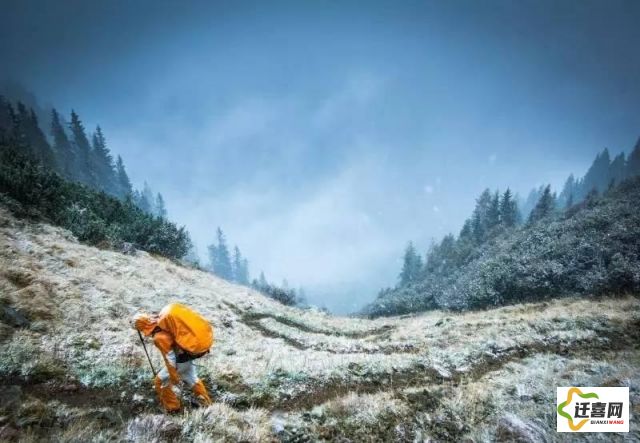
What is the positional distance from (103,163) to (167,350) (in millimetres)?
101499

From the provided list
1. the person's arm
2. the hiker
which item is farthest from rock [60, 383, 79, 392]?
the person's arm

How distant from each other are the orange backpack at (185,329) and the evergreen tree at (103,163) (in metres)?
92.6

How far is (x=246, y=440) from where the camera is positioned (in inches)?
243

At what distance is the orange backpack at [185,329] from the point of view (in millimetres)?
6387

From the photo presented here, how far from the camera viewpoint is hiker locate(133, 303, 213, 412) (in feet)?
21.1

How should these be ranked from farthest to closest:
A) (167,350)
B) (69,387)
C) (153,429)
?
(69,387), (167,350), (153,429)

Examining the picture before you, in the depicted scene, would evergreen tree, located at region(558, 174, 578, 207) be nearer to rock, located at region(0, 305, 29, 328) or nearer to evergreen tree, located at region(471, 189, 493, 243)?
evergreen tree, located at region(471, 189, 493, 243)

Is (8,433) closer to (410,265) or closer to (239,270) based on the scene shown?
(410,265)

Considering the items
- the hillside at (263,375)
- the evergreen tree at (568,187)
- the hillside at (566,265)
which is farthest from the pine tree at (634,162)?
the hillside at (263,375)

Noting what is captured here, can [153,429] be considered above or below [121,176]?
below

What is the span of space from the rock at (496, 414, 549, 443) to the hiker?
21.9ft

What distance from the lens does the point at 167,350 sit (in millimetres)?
6449

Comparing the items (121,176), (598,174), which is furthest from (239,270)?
(598,174)

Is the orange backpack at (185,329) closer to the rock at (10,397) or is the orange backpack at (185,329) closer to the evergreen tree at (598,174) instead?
the rock at (10,397)
